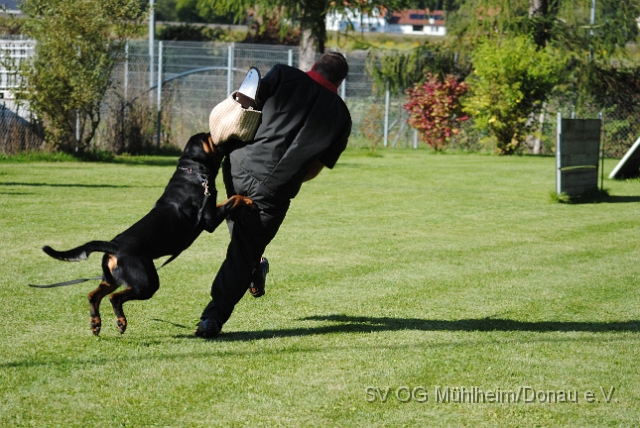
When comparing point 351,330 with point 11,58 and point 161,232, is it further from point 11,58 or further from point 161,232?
point 11,58

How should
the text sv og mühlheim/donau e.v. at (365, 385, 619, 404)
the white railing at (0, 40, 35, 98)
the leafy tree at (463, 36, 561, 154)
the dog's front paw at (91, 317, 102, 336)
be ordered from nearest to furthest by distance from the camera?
the text sv og mühlheim/donau e.v. at (365, 385, 619, 404), the dog's front paw at (91, 317, 102, 336), the white railing at (0, 40, 35, 98), the leafy tree at (463, 36, 561, 154)

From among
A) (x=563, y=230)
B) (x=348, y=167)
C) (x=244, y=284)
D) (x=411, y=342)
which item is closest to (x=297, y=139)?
(x=244, y=284)

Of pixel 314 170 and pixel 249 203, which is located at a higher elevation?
pixel 314 170

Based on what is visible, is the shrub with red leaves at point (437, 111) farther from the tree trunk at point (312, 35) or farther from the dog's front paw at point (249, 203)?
the dog's front paw at point (249, 203)

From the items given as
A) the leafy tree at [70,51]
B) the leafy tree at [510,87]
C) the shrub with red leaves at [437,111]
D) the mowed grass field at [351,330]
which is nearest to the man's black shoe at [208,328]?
the mowed grass field at [351,330]

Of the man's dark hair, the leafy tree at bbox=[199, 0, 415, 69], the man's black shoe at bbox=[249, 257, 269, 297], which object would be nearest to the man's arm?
the man's dark hair

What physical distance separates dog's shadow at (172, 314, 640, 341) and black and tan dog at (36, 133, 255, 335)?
0.69 m

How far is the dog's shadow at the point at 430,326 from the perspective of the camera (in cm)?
557

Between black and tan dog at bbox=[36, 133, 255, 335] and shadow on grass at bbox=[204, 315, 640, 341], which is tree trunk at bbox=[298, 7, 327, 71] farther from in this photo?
black and tan dog at bbox=[36, 133, 255, 335]

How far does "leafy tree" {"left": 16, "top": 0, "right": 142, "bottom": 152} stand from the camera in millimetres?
16359

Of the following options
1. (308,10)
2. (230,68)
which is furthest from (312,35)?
(230,68)

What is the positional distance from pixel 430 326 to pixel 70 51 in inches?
496

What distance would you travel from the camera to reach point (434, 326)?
5.79 metres

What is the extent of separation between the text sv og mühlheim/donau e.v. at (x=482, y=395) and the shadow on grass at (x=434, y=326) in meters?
1.22
